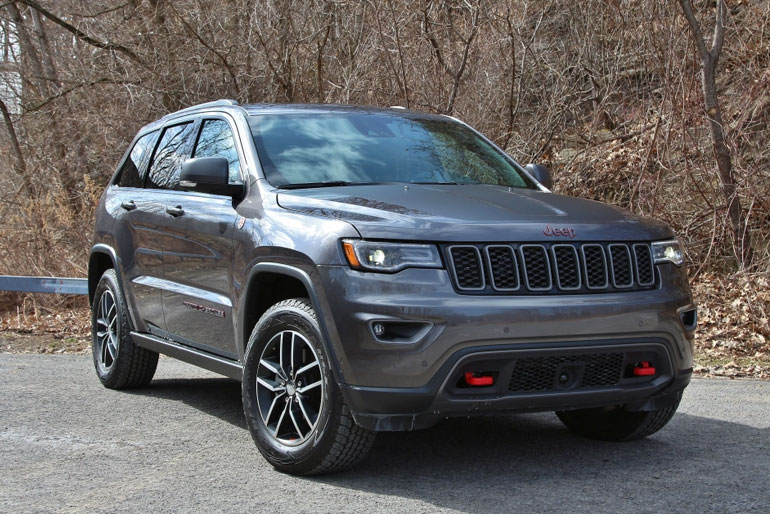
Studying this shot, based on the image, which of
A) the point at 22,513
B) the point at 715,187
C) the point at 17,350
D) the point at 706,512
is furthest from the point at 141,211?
the point at 715,187

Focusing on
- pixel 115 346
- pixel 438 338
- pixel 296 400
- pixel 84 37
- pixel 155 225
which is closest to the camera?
pixel 438 338

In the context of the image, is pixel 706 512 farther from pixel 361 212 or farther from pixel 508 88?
pixel 508 88

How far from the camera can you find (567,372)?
15.5 ft

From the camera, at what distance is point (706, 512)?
167 inches

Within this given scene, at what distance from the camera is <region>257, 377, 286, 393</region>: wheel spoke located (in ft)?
16.6

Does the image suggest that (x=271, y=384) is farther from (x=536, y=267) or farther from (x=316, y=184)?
(x=536, y=267)

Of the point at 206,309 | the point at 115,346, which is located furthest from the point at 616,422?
the point at 115,346

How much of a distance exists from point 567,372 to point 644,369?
1.55 ft

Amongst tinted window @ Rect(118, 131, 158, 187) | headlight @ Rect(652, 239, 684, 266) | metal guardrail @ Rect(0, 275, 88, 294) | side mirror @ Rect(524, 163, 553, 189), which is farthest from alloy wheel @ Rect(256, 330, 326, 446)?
metal guardrail @ Rect(0, 275, 88, 294)

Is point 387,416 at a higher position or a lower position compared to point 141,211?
lower

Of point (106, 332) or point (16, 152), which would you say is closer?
point (106, 332)

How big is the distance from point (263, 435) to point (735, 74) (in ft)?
30.3

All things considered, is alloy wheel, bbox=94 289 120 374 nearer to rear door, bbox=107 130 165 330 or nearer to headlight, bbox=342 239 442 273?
rear door, bbox=107 130 165 330

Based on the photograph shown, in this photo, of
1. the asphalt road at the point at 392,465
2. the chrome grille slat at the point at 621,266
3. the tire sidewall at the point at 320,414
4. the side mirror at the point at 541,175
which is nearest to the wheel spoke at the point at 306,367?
the tire sidewall at the point at 320,414
